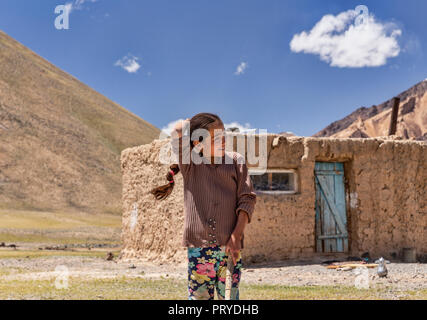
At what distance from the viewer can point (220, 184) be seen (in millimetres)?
2732

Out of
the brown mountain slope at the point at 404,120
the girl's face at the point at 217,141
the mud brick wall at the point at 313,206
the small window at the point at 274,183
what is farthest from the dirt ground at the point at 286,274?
the brown mountain slope at the point at 404,120

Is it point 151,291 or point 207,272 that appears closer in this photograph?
point 207,272

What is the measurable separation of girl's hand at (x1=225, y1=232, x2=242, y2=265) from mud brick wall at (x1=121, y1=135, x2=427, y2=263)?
6.44 meters

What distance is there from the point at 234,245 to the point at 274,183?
310 inches

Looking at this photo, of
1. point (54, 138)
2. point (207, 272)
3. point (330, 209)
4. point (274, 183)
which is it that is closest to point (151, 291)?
point (207, 272)

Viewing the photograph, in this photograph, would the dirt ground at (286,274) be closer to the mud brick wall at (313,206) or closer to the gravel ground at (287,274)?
the gravel ground at (287,274)

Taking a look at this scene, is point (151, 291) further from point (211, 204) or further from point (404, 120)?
point (404, 120)

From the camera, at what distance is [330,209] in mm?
9977

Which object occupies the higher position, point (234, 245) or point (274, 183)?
point (274, 183)

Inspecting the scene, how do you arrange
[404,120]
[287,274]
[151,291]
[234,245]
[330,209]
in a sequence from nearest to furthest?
[234,245] < [151,291] < [287,274] < [330,209] < [404,120]

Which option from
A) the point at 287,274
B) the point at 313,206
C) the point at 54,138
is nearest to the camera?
the point at 287,274

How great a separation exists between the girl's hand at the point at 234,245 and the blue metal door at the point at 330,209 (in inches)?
294

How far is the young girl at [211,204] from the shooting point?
2613mm
